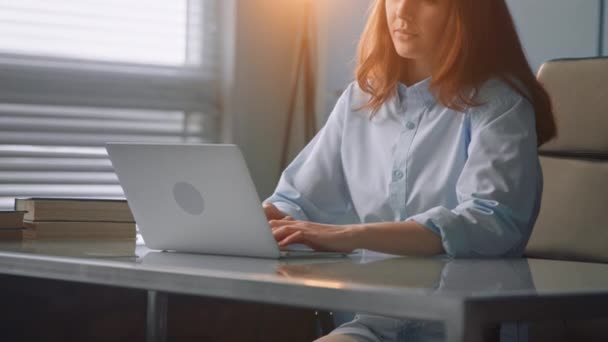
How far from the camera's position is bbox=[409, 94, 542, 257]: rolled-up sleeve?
1423 millimetres

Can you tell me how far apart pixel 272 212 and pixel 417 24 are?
1.30ft

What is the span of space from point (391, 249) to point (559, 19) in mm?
1557

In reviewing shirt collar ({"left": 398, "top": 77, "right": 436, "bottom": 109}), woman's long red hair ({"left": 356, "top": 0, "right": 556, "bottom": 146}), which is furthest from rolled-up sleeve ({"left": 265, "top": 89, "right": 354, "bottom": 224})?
woman's long red hair ({"left": 356, "top": 0, "right": 556, "bottom": 146})

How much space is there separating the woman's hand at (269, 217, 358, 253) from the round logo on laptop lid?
4.6 inches

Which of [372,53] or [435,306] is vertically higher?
[372,53]

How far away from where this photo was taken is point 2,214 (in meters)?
1.74

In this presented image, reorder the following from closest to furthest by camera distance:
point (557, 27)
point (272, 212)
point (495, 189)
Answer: point (495, 189) < point (272, 212) < point (557, 27)

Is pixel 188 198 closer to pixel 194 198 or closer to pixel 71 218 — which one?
pixel 194 198

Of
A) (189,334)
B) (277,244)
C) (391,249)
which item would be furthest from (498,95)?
(189,334)

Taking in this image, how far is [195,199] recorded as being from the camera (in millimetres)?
1365

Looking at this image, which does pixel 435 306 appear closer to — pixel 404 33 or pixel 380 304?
pixel 380 304

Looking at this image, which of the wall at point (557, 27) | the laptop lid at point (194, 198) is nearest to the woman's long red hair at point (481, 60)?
the laptop lid at point (194, 198)

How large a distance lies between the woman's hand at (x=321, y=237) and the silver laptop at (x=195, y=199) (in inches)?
0.9

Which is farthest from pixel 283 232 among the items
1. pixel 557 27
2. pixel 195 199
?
pixel 557 27
